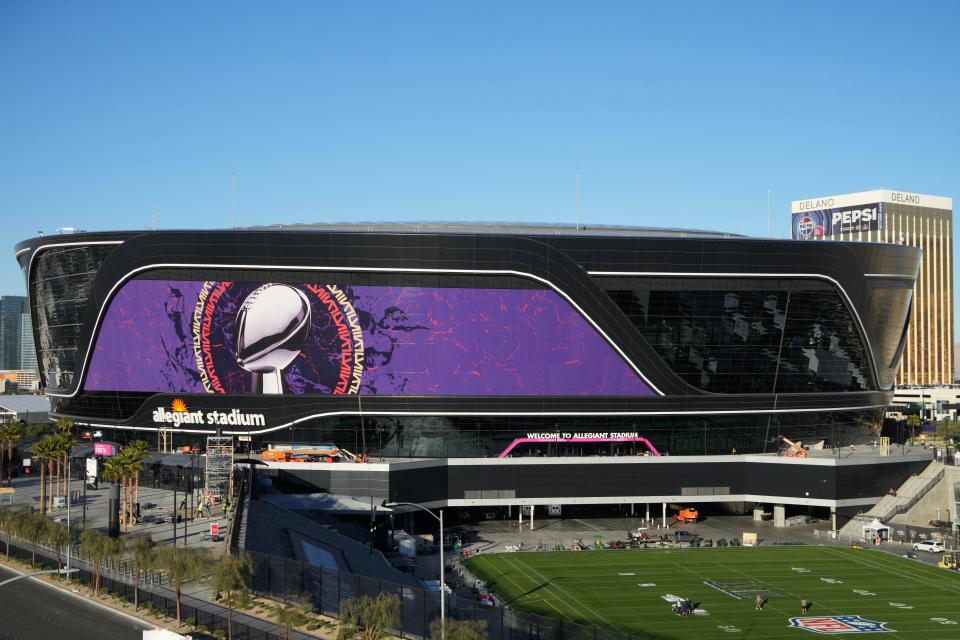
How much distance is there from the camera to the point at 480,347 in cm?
10812

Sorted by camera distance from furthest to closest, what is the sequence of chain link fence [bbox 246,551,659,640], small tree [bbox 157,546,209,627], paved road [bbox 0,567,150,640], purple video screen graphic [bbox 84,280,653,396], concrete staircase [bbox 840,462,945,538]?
concrete staircase [bbox 840,462,945,538]
purple video screen graphic [bbox 84,280,653,396]
small tree [bbox 157,546,209,627]
paved road [bbox 0,567,150,640]
chain link fence [bbox 246,551,659,640]

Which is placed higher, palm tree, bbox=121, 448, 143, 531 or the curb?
palm tree, bbox=121, 448, 143, 531

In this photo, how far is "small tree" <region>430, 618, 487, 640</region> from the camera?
153 feet

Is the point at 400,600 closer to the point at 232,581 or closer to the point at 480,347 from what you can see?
the point at 232,581

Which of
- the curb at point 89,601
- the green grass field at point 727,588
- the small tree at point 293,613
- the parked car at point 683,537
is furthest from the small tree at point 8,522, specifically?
the parked car at point 683,537

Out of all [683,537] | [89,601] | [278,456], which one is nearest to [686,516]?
[683,537]

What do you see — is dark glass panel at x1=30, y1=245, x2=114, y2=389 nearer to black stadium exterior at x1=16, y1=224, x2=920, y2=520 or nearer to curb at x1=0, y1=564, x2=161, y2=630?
black stadium exterior at x1=16, y1=224, x2=920, y2=520

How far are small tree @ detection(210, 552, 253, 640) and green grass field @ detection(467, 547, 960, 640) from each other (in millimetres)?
23426

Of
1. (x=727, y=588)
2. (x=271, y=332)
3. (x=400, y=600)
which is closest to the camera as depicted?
(x=400, y=600)

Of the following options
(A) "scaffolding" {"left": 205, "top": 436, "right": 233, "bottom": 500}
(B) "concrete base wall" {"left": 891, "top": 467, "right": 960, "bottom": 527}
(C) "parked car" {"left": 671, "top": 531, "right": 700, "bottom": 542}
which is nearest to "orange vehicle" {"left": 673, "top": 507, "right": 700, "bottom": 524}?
(C) "parked car" {"left": 671, "top": 531, "right": 700, "bottom": 542}

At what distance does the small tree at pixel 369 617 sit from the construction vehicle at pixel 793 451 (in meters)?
72.3

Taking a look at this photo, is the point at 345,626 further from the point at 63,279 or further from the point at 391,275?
the point at 63,279

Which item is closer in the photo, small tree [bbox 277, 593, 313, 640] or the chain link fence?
small tree [bbox 277, 593, 313, 640]

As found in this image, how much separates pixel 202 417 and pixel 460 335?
29699 millimetres
